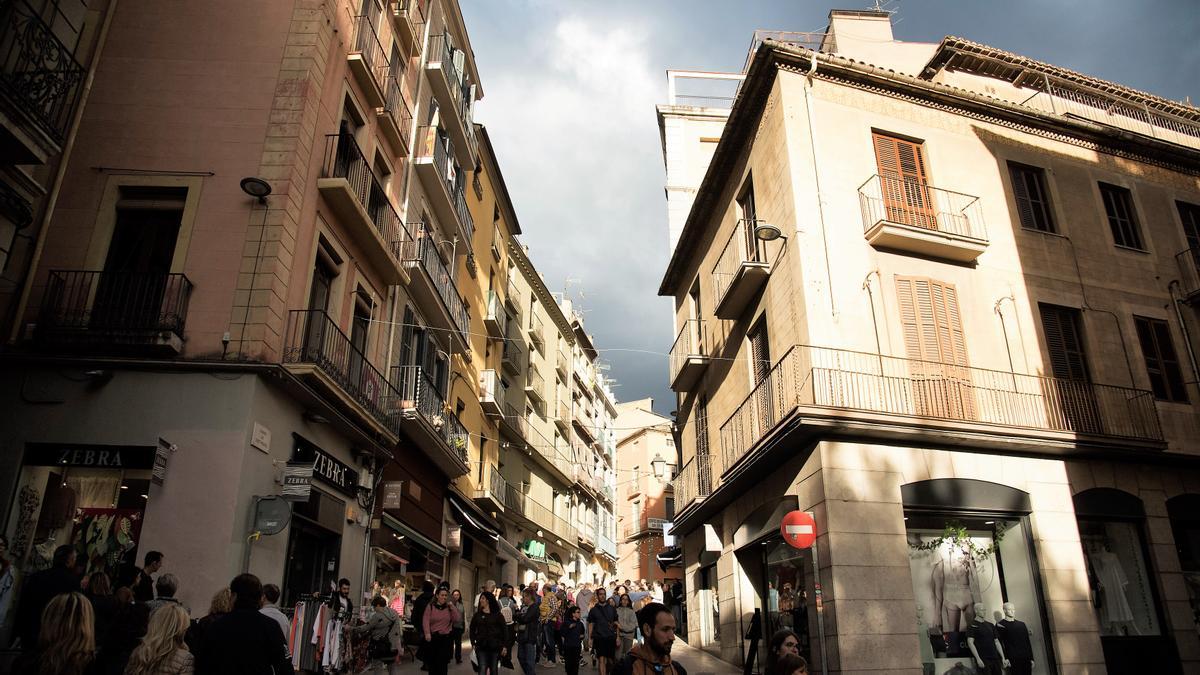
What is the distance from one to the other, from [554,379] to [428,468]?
20.5 metres

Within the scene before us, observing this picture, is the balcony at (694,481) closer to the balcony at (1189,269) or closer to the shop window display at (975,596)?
the shop window display at (975,596)

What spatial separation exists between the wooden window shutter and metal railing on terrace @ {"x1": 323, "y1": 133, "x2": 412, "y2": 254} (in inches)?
427

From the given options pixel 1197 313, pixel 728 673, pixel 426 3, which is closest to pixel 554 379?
pixel 426 3

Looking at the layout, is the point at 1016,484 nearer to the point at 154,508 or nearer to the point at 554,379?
the point at 154,508

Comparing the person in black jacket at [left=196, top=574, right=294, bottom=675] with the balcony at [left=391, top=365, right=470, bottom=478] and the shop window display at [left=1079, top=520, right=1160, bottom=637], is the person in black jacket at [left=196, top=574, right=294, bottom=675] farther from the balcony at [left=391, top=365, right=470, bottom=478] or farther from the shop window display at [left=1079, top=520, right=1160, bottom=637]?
the shop window display at [left=1079, top=520, right=1160, bottom=637]

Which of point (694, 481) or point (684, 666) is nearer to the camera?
point (684, 666)

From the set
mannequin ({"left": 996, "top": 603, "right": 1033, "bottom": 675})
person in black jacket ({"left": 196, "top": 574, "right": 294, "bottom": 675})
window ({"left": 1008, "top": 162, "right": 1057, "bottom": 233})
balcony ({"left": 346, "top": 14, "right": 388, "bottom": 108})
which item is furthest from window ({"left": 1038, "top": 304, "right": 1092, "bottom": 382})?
person in black jacket ({"left": 196, "top": 574, "right": 294, "bottom": 675})

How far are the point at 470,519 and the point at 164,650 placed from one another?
19.7m

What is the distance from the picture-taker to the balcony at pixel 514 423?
103 ft

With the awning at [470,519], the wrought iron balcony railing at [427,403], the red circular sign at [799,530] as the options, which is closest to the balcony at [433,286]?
the wrought iron balcony railing at [427,403]

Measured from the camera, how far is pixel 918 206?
16.3 metres

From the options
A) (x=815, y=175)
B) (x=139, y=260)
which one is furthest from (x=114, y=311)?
(x=815, y=175)

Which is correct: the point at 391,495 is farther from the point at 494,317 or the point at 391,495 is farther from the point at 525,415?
the point at 525,415

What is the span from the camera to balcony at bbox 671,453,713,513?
2036cm
